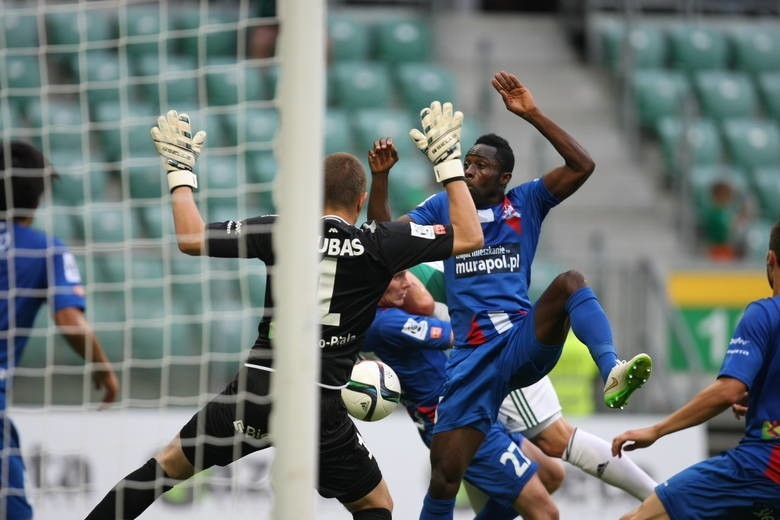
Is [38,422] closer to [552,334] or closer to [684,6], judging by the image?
[552,334]

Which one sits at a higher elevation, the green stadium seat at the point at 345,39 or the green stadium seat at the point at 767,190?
the green stadium seat at the point at 345,39

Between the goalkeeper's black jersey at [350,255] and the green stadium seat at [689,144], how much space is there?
8350 millimetres

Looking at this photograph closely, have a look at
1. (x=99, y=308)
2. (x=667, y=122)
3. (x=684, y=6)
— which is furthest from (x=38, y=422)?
(x=684, y=6)

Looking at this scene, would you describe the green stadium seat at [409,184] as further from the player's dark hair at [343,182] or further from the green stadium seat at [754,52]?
the player's dark hair at [343,182]

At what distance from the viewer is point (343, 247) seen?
561cm

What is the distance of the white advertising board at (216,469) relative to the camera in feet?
31.3

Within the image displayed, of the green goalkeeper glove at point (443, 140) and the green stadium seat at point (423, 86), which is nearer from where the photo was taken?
the green goalkeeper glove at point (443, 140)

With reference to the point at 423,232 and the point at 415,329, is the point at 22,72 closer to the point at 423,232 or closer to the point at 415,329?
the point at 415,329

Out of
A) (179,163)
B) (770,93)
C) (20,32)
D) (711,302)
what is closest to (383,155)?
(179,163)

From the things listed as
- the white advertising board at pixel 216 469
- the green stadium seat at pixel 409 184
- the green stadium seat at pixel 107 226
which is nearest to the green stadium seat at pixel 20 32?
the green stadium seat at pixel 107 226

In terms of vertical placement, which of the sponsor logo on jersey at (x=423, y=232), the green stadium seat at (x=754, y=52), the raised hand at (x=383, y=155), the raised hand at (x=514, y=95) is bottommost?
the sponsor logo on jersey at (x=423, y=232)

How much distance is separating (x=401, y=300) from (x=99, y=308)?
4.30m

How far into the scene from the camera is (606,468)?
6.96m

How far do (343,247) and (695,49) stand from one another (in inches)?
425
